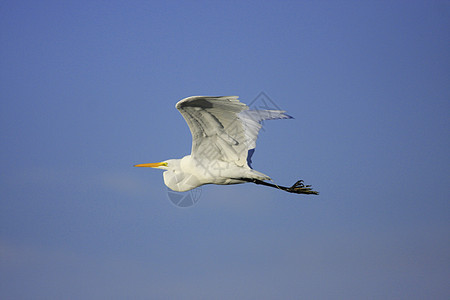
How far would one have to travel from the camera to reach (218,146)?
45.0 feet

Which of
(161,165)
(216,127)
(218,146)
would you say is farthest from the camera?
(161,165)

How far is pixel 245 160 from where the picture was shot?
46.0 ft

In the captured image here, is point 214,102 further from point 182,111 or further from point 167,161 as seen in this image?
point 167,161

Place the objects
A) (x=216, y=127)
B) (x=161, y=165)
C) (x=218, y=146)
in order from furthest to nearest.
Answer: (x=161, y=165), (x=218, y=146), (x=216, y=127)

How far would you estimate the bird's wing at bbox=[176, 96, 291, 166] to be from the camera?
11734 mm

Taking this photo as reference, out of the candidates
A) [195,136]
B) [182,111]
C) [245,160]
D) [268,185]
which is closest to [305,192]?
[268,185]

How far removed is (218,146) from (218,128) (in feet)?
2.65

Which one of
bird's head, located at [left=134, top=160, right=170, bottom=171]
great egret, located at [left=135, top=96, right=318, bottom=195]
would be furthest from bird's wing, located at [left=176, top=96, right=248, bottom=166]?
bird's head, located at [left=134, top=160, right=170, bottom=171]

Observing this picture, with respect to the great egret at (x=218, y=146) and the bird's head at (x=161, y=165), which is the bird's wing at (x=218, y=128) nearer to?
the great egret at (x=218, y=146)

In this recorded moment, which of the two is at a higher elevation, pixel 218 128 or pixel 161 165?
pixel 161 165

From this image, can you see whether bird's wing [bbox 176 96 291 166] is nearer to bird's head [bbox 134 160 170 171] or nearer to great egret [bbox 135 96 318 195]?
great egret [bbox 135 96 318 195]

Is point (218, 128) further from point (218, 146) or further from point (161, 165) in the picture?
point (161, 165)

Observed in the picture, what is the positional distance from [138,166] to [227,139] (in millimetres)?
4289

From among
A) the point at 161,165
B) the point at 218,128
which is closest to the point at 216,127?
the point at 218,128
